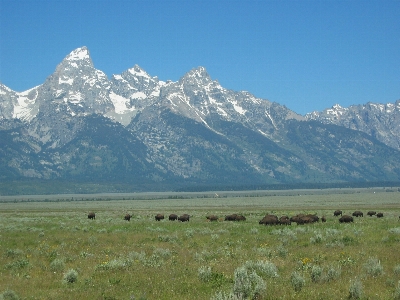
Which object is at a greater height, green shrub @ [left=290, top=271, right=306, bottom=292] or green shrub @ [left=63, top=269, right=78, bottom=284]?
green shrub @ [left=290, top=271, right=306, bottom=292]

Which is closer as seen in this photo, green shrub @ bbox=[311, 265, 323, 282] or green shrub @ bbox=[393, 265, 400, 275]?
green shrub @ bbox=[311, 265, 323, 282]

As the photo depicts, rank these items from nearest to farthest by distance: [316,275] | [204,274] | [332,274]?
[316,275] → [332,274] → [204,274]

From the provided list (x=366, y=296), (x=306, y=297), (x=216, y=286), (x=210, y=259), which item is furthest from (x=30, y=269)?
Answer: (x=366, y=296)

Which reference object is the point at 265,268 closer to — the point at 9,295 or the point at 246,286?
the point at 246,286

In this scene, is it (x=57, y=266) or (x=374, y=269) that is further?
(x=57, y=266)

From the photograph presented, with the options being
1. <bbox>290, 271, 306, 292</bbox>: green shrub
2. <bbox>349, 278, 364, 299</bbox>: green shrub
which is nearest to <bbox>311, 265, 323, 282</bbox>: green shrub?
<bbox>290, 271, 306, 292</bbox>: green shrub

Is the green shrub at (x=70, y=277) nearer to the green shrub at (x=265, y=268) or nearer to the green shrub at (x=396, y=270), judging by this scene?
the green shrub at (x=265, y=268)

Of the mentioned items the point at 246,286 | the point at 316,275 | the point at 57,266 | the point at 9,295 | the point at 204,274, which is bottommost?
the point at 57,266

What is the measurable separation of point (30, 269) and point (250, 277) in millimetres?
11192

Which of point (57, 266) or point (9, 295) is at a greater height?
point (9, 295)

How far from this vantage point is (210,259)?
2308 cm

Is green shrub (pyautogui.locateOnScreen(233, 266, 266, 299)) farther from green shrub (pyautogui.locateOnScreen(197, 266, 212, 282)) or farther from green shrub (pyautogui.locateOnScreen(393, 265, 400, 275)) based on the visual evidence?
green shrub (pyautogui.locateOnScreen(393, 265, 400, 275))

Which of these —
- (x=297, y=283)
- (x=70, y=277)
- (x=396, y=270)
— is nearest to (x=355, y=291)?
(x=297, y=283)

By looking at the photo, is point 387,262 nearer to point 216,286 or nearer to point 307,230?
point 216,286
